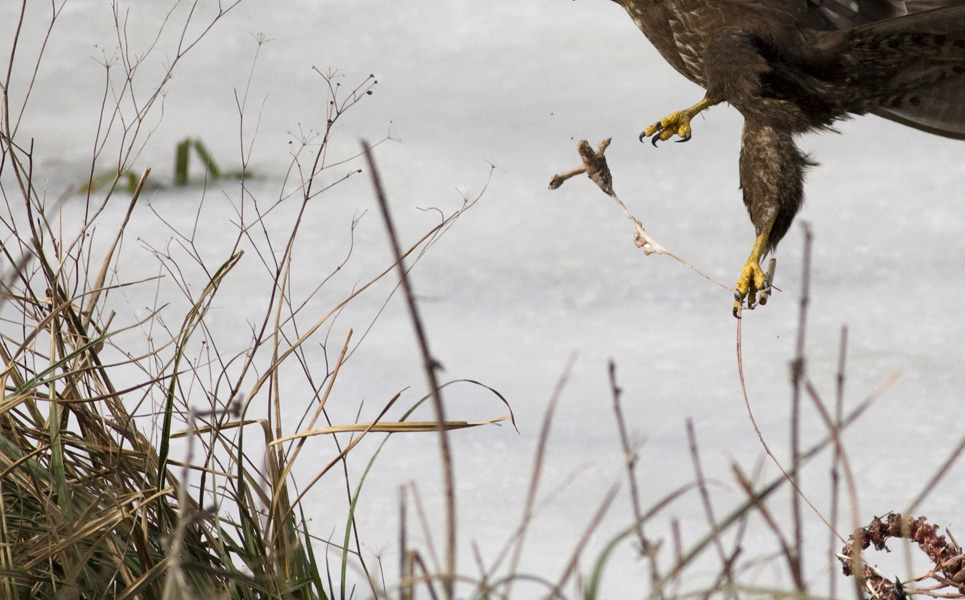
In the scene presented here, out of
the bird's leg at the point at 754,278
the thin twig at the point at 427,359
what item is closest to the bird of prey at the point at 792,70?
the bird's leg at the point at 754,278

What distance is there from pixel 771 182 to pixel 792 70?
0.63 ft

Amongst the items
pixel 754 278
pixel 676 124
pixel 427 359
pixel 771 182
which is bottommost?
pixel 427 359

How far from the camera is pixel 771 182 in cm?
164

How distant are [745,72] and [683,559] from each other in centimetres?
105

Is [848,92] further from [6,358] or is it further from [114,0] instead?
[6,358]

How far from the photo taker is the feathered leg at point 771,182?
1.64m

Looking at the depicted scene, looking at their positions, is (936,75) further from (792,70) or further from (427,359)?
(427,359)

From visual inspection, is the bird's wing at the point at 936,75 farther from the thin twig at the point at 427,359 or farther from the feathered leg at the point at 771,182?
the thin twig at the point at 427,359

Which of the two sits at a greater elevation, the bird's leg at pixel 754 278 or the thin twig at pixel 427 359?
the bird's leg at pixel 754 278

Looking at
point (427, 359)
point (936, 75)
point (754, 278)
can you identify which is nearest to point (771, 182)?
point (754, 278)

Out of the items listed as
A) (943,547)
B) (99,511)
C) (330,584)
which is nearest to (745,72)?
(943,547)

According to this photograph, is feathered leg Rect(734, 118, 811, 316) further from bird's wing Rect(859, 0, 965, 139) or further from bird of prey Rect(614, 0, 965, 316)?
bird's wing Rect(859, 0, 965, 139)

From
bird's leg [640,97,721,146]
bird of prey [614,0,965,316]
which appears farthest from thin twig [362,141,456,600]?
bird's leg [640,97,721,146]

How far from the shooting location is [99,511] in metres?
1.17
